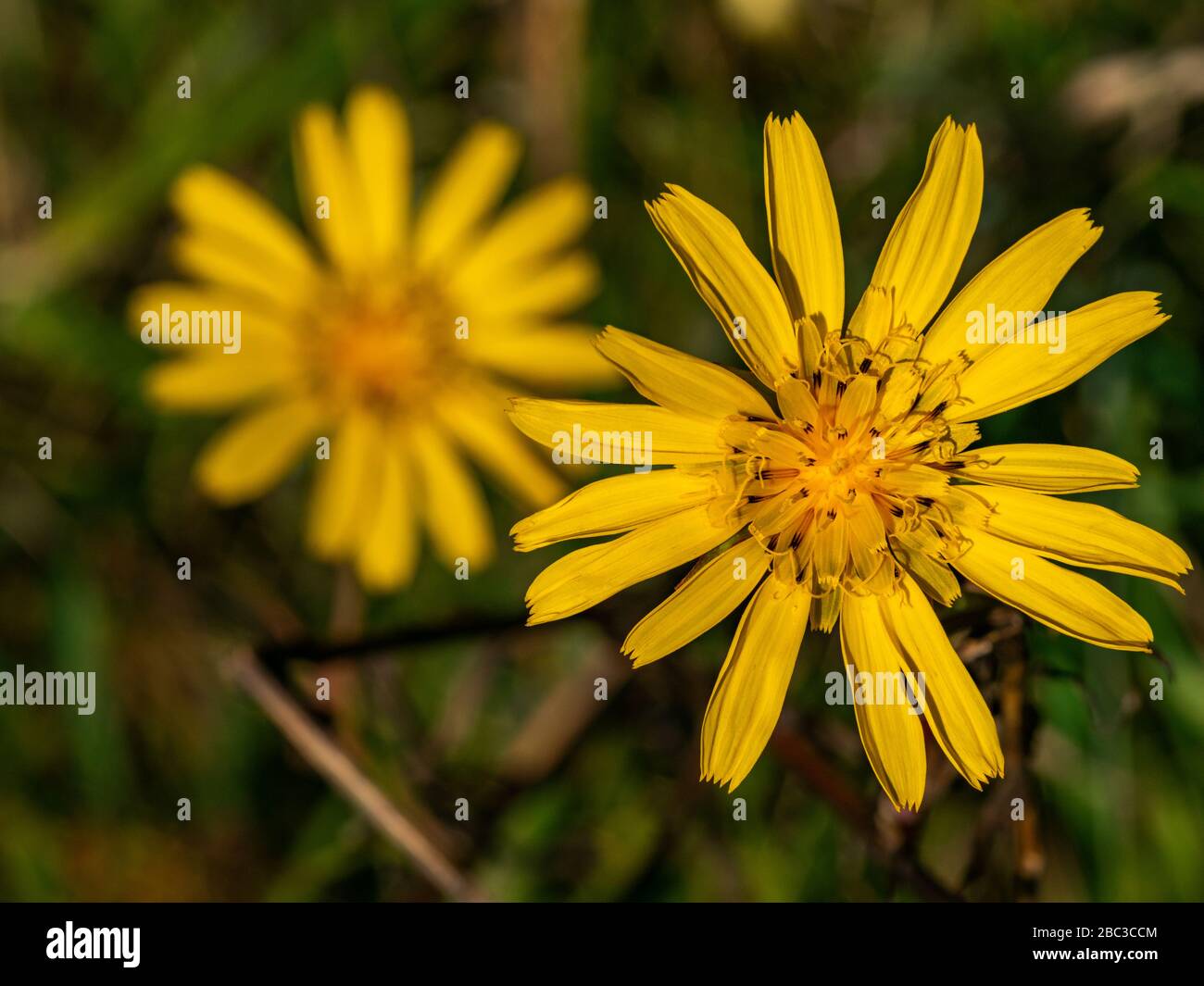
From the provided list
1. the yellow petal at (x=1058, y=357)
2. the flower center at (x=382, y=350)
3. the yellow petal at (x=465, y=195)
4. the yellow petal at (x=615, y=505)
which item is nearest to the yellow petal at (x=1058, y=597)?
the yellow petal at (x=1058, y=357)

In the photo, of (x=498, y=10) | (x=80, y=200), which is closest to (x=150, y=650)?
(x=80, y=200)

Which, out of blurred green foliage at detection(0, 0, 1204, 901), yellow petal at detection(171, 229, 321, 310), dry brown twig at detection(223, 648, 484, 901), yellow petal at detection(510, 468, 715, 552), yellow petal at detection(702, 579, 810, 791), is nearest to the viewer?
yellow petal at detection(510, 468, 715, 552)

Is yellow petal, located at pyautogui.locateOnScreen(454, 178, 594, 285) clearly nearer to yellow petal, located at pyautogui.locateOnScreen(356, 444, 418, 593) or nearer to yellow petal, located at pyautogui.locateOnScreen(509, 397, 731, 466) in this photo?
yellow petal, located at pyautogui.locateOnScreen(356, 444, 418, 593)

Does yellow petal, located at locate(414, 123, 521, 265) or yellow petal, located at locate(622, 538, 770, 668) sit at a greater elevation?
yellow petal, located at locate(414, 123, 521, 265)

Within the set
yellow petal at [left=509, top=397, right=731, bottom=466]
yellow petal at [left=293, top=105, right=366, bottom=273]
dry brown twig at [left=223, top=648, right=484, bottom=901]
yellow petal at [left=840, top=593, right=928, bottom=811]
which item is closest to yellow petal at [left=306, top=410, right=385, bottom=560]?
yellow petal at [left=293, top=105, right=366, bottom=273]

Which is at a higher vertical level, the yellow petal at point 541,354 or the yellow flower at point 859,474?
the yellow petal at point 541,354

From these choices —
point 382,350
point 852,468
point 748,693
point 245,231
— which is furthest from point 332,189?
point 748,693

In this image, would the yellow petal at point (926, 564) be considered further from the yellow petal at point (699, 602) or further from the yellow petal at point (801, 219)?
the yellow petal at point (801, 219)
